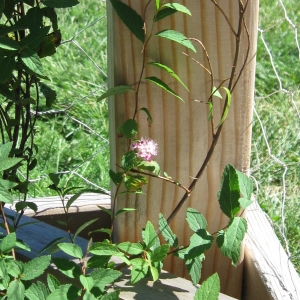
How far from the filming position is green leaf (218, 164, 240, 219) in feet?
2.77

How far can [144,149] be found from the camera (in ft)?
2.84

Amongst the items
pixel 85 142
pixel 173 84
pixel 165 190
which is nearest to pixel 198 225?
pixel 165 190

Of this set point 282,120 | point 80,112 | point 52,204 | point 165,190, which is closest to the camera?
point 165,190

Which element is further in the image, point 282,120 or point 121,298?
point 282,120

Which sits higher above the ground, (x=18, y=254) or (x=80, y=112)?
(x=80, y=112)

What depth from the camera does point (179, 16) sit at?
82cm

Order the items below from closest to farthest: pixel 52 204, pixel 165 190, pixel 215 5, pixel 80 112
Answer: pixel 215 5 → pixel 165 190 → pixel 52 204 → pixel 80 112

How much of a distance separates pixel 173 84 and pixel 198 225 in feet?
0.66

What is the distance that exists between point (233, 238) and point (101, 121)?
1.40 m

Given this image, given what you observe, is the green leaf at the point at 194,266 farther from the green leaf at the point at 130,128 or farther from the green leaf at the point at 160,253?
the green leaf at the point at 130,128

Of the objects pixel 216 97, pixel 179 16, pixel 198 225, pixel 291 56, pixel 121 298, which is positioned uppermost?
pixel 291 56

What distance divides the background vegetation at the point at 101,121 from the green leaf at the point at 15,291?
75 cm

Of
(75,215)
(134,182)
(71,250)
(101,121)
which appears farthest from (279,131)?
(71,250)

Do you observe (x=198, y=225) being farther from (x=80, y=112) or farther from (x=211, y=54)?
(x=80, y=112)
